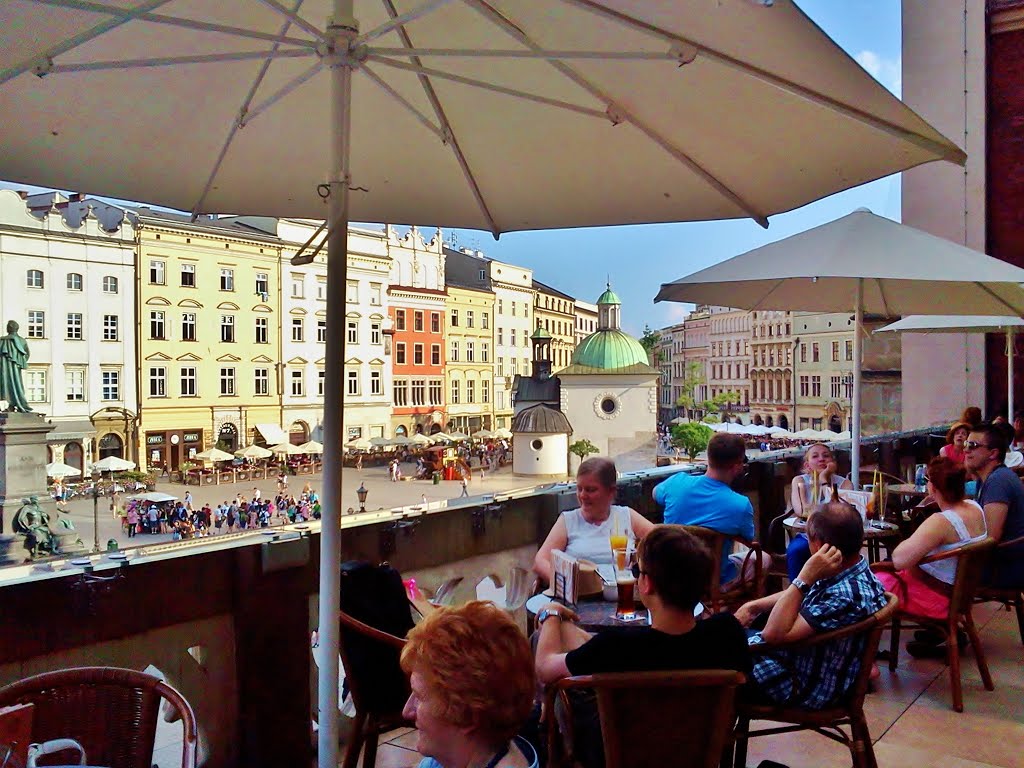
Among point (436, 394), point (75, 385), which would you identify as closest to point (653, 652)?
Result: point (75, 385)

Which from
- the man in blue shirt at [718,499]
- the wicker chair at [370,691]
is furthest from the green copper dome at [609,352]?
the wicker chair at [370,691]

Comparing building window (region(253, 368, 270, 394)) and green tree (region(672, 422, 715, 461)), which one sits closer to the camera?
building window (region(253, 368, 270, 394))

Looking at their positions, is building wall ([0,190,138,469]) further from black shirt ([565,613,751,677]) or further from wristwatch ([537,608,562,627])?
black shirt ([565,613,751,677])

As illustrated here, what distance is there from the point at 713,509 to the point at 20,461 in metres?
18.0

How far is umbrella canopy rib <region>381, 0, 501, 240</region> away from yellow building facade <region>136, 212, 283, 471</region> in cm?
4920

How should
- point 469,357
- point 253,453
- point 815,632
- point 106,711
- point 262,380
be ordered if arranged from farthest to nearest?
point 469,357
point 262,380
point 253,453
point 815,632
point 106,711

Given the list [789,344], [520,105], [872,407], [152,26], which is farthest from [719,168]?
[789,344]

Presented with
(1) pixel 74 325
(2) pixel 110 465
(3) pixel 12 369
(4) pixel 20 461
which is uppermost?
(1) pixel 74 325

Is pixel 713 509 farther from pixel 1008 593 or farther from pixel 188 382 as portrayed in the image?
pixel 188 382

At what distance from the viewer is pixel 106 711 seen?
1790 millimetres

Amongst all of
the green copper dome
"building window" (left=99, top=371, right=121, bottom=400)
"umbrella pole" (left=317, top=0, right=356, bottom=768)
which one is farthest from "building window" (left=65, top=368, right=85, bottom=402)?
"umbrella pole" (left=317, top=0, right=356, bottom=768)

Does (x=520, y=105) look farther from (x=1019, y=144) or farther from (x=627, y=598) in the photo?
(x=1019, y=144)

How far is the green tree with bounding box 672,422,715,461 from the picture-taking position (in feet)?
194

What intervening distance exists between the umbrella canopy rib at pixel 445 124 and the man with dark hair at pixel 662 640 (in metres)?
1.39
